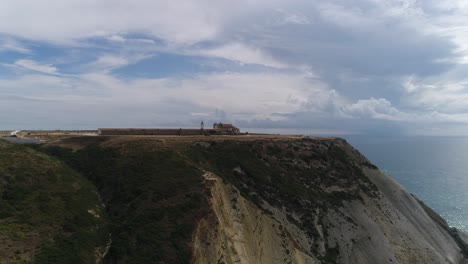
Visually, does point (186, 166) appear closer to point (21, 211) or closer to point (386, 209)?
point (21, 211)

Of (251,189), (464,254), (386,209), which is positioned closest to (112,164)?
(251,189)

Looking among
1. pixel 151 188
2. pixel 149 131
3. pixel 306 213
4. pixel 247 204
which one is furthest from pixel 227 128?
pixel 151 188

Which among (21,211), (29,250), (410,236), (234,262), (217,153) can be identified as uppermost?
(217,153)

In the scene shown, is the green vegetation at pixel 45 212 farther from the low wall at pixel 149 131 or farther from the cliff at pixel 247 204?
the low wall at pixel 149 131

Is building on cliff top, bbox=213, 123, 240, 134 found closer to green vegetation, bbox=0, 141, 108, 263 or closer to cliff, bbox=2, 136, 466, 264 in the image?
cliff, bbox=2, 136, 466, 264

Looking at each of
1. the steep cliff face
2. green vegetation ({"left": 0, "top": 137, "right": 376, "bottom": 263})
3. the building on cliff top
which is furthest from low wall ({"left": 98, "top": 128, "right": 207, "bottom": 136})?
the steep cliff face

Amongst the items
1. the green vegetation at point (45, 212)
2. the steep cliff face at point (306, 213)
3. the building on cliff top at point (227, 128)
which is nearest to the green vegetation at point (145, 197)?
the green vegetation at point (45, 212)
